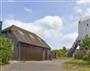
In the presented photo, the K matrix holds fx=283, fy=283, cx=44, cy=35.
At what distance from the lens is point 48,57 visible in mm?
53812

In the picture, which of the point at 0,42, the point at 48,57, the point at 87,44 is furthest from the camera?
the point at 48,57

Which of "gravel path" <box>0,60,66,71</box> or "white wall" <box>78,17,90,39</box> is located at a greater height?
"white wall" <box>78,17,90,39</box>

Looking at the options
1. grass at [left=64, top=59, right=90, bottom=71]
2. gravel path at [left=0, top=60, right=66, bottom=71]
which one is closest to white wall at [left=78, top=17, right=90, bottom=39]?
grass at [left=64, top=59, right=90, bottom=71]

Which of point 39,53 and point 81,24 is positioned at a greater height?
point 81,24

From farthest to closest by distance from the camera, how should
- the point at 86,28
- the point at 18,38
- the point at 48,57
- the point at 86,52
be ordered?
the point at 86,28 < the point at 48,57 < the point at 86,52 < the point at 18,38

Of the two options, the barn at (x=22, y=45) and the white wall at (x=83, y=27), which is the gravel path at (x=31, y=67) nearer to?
the barn at (x=22, y=45)

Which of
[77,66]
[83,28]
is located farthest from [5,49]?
[83,28]

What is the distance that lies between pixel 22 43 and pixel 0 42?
494 inches

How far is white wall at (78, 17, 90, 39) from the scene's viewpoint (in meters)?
61.1

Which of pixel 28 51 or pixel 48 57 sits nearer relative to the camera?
pixel 28 51

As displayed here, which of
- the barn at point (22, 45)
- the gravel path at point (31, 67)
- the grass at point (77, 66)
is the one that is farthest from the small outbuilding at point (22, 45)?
the gravel path at point (31, 67)

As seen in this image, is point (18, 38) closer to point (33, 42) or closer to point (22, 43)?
point (22, 43)

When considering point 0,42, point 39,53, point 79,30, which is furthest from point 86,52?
point 0,42

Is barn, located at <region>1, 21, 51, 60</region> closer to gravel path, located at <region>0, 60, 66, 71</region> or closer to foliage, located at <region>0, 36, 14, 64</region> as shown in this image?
foliage, located at <region>0, 36, 14, 64</region>
